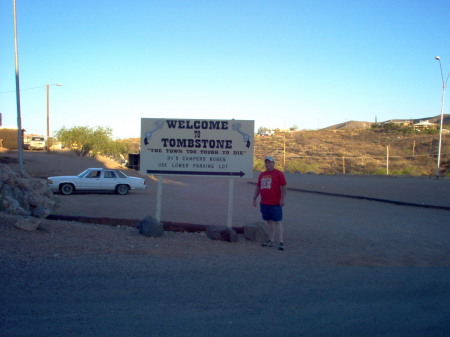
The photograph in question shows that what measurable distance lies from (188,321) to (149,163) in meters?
5.74

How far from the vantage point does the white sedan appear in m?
20.3

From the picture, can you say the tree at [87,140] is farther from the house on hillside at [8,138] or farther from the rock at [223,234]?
the rock at [223,234]

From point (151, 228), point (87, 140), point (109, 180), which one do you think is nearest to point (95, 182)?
point (109, 180)

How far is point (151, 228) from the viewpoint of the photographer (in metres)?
9.06

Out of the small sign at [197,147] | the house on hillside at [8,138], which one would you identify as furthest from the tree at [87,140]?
the small sign at [197,147]

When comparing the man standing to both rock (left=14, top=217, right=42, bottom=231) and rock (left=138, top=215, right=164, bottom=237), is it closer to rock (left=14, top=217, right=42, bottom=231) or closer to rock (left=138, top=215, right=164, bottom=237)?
rock (left=138, top=215, right=164, bottom=237)

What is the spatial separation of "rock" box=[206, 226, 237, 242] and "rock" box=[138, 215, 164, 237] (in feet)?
3.39

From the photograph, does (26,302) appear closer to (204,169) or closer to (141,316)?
(141,316)

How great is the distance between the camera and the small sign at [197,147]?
10000 mm

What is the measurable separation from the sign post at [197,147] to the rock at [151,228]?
872 millimetres

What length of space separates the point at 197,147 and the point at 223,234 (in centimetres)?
214

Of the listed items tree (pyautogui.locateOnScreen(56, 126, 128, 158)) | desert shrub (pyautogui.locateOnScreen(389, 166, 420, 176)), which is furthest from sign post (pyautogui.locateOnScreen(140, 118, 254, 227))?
tree (pyautogui.locateOnScreen(56, 126, 128, 158))

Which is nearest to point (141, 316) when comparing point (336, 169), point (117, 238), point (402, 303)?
point (402, 303)

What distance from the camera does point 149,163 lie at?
1007cm
